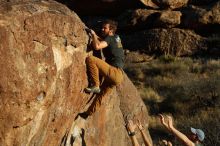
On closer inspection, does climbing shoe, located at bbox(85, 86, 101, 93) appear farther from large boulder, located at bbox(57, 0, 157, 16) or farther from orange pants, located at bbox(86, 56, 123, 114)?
large boulder, located at bbox(57, 0, 157, 16)

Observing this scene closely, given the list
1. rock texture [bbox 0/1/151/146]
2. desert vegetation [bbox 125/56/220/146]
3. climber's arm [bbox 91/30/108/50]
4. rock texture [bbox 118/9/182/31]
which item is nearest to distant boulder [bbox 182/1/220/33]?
rock texture [bbox 118/9/182/31]

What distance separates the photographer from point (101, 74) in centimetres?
942

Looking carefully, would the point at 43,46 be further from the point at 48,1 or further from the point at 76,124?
the point at 76,124

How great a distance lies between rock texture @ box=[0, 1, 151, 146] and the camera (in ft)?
25.3

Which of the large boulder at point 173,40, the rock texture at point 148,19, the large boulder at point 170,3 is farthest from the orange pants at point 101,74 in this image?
the large boulder at point 170,3

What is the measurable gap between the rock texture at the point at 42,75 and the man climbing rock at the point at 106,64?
0.15m

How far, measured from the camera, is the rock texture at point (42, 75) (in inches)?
303

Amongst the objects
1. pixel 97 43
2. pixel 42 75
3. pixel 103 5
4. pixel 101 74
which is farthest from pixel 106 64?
pixel 103 5

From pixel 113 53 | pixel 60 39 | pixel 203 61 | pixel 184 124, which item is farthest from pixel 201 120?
pixel 60 39

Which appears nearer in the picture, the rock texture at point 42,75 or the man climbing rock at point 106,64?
the rock texture at point 42,75

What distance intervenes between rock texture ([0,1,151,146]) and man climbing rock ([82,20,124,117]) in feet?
0.50

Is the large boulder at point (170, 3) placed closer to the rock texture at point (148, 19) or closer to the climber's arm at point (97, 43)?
the rock texture at point (148, 19)

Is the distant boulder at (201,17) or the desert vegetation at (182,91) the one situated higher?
the distant boulder at (201,17)

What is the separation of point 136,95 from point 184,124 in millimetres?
7065
